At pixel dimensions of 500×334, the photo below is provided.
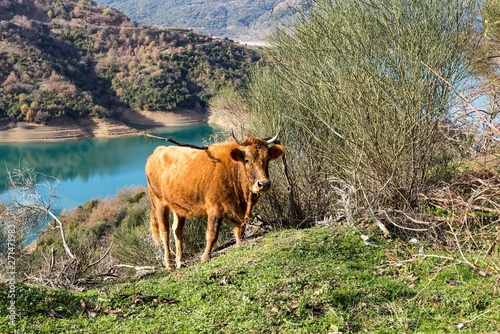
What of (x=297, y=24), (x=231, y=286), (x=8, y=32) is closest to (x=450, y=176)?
(x=297, y=24)

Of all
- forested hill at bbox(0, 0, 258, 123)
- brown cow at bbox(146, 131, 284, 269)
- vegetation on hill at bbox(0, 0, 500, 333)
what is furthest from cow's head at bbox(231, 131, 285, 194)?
forested hill at bbox(0, 0, 258, 123)

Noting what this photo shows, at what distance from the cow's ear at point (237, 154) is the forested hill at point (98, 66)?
34.8 meters

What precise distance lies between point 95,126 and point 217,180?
42280 mm

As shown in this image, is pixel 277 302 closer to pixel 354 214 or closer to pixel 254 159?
pixel 254 159

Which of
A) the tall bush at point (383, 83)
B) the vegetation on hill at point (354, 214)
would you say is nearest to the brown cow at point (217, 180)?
the vegetation on hill at point (354, 214)

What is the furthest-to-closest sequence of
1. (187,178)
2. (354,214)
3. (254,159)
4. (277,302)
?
(354,214), (187,178), (254,159), (277,302)

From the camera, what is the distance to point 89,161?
3947cm

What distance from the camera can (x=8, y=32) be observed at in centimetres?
5634

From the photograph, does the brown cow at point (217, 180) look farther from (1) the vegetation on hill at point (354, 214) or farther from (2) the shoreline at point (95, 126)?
(2) the shoreline at point (95, 126)

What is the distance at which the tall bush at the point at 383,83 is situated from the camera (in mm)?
6688

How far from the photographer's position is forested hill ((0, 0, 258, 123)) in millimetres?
46875

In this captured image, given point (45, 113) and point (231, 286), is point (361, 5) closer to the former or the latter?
point (231, 286)

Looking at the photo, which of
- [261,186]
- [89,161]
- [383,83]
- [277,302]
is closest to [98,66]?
[89,161]

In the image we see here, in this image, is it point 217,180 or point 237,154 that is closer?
point 237,154
